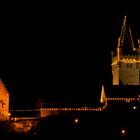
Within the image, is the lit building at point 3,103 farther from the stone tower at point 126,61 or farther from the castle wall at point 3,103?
the stone tower at point 126,61

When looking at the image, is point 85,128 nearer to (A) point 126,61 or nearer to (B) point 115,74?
(A) point 126,61

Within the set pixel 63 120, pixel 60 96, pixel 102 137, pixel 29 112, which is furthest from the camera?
pixel 60 96

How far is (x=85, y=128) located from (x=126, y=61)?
27.3 m

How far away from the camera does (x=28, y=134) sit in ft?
131

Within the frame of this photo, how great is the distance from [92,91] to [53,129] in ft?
95.8

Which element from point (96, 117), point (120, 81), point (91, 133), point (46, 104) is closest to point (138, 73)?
point (120, 81)

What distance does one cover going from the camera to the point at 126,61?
2655 inches

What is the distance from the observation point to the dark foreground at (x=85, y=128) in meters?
39.2

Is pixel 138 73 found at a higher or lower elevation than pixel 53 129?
higher

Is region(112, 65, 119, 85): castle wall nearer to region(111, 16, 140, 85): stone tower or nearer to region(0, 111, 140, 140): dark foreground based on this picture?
region(111, 16, 140, 85): stone tower

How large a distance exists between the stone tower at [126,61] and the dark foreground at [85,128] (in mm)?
21286

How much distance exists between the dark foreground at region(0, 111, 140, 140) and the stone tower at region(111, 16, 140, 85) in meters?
21.3

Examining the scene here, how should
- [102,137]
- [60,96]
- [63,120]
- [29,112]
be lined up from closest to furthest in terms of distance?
[102,137], [63,120], [29,112], [60,96]

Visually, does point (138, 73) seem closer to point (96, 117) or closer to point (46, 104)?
point (46, 104)
